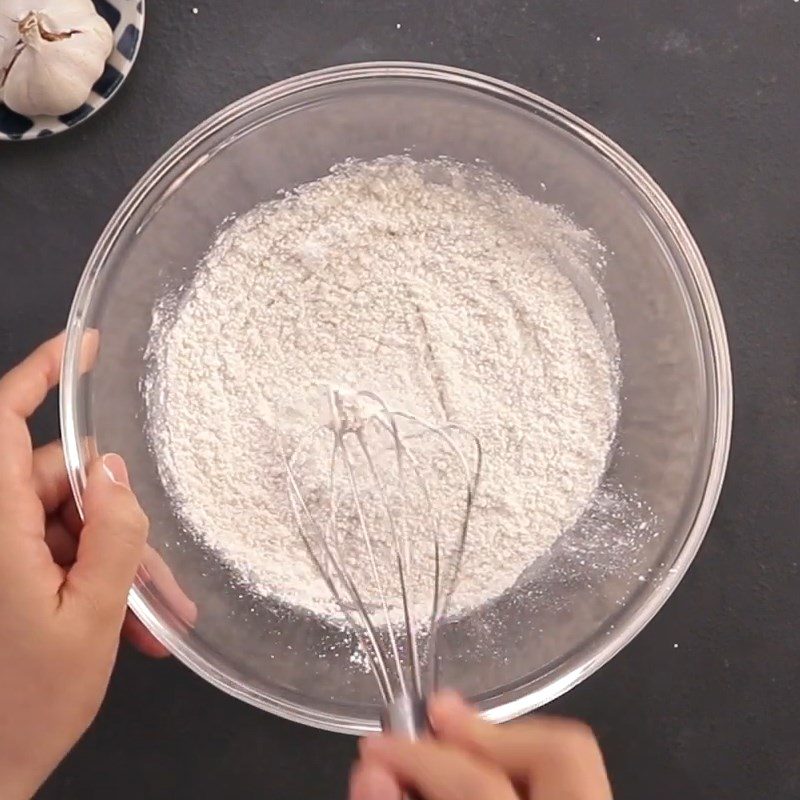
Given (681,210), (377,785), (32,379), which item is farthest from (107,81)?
(377,785)

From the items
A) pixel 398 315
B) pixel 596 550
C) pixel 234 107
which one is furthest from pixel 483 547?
pixel 234 107

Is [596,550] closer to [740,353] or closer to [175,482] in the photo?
[740,353]

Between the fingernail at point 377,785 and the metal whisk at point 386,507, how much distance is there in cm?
19

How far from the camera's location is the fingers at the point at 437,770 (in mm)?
652

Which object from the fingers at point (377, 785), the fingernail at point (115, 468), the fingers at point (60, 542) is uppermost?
the fingernail at point (115, 468)

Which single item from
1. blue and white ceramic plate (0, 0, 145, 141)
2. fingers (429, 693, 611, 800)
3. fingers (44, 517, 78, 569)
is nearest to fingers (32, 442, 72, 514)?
fingers (44, 517, 78, 569)

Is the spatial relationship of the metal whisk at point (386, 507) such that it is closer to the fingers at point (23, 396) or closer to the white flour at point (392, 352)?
the white flour at point (392, 352)

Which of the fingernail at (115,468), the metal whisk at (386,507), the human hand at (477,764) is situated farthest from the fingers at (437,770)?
the fingernail at (115,468)

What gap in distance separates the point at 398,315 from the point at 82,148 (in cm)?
33

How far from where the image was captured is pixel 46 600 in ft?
2.39

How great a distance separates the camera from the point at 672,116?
90cm

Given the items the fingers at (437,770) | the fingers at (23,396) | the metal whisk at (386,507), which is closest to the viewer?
the fingers at (437,770)

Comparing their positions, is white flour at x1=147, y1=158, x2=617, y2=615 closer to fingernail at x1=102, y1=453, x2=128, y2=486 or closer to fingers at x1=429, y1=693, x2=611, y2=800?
fingernail at x1=102, y1=453, x2=128, y2=486

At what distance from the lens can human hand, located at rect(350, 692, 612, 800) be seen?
66 centimetres
